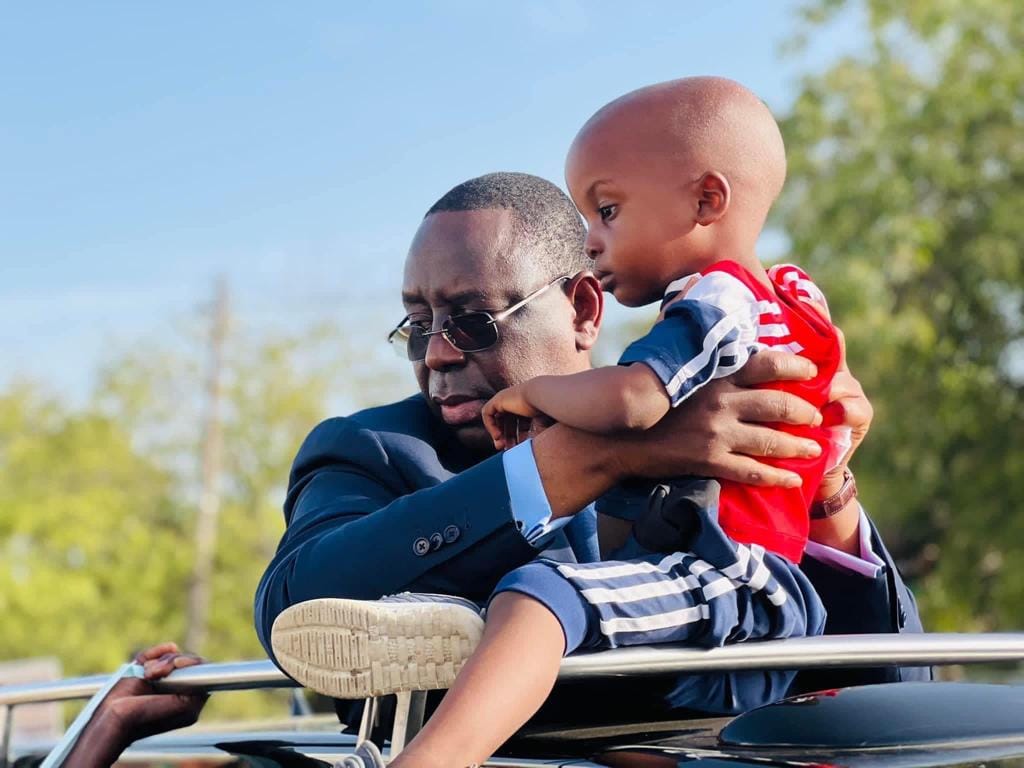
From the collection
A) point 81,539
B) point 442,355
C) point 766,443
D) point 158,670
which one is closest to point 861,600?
point 766,443

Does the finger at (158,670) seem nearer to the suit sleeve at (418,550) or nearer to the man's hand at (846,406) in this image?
the suit sleeve at (418,550)

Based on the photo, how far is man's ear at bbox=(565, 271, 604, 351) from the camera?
3188 millimetres

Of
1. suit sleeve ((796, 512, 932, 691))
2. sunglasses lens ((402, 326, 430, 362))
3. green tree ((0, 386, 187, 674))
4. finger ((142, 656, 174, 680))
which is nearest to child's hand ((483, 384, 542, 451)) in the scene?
sunglasses lens ((402, 326, 430, 362))

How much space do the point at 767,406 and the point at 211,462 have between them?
1381 inches

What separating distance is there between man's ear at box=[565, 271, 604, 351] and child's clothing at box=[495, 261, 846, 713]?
0.55 metres

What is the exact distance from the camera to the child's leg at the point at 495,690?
6.52 feet

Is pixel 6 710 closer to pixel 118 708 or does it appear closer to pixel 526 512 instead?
pixel 118 708

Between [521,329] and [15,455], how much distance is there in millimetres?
33306

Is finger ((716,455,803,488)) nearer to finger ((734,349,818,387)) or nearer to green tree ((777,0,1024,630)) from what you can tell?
finger ((734,349,818,387))

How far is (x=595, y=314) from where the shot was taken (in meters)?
3.27

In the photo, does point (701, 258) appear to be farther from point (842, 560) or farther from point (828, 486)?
point (842, 560)

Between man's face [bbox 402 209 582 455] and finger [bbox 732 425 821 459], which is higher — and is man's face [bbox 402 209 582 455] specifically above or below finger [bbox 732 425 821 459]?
above

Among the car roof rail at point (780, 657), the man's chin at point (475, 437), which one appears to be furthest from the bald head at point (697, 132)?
the car roof rail at point (780, 657)

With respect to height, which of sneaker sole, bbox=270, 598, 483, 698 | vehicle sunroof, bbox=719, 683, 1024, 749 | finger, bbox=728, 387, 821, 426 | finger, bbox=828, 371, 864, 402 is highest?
finger, bbox=828, 371, 864, 402
